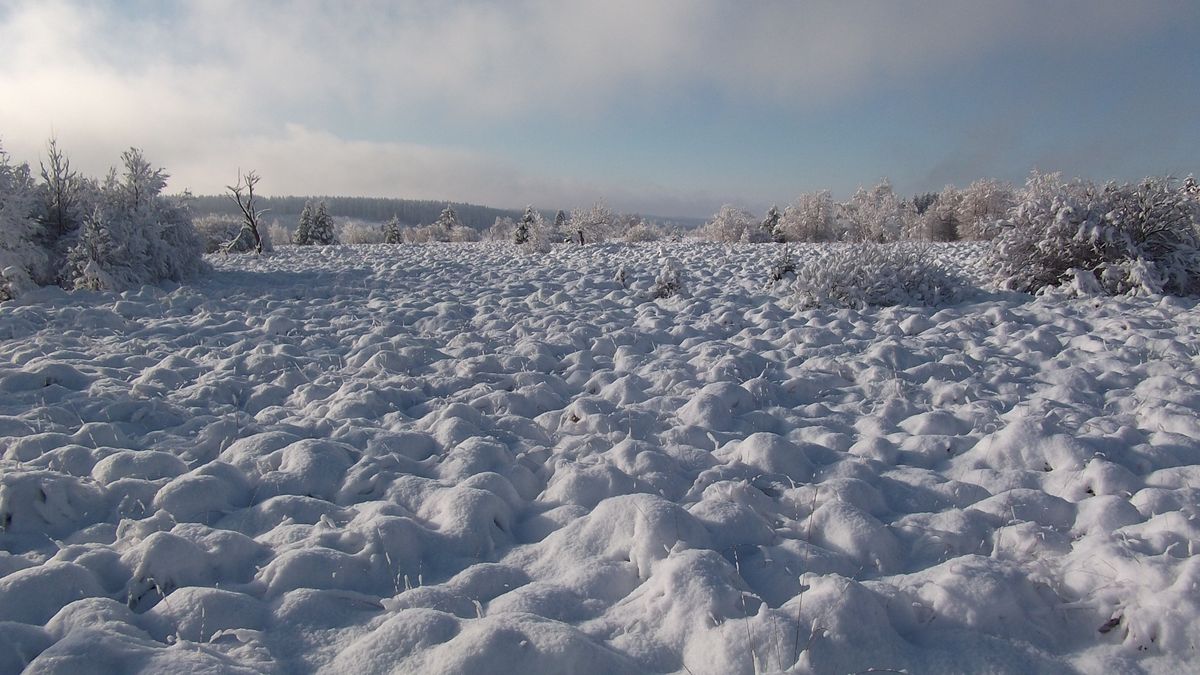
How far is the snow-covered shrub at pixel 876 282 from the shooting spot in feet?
23.1

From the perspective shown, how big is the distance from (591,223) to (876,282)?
19.4m

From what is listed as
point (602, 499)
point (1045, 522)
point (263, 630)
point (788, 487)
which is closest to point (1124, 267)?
point (1045, 522)

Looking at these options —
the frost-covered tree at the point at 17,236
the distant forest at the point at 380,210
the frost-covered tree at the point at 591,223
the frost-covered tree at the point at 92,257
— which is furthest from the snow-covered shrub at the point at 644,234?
the distant forest at the point at 380,210

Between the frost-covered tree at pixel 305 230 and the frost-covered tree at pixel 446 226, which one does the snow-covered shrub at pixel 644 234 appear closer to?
the frost-covered tree at pixel 305 230

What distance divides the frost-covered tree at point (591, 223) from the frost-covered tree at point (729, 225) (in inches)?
188

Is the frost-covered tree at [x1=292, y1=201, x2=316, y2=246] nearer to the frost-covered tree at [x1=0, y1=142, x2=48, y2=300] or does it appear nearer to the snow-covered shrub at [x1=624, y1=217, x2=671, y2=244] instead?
the snow-covered shrub at [x1=624, y1=217, x2=671, y2=244]

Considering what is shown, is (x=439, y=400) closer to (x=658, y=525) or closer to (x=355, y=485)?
(x=355, y=485)

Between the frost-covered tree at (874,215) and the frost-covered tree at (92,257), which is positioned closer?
the frost-covered tree at (92,257)

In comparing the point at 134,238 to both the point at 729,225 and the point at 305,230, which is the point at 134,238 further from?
the point at 305,230

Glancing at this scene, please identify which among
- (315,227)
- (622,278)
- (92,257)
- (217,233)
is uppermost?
(315,227)

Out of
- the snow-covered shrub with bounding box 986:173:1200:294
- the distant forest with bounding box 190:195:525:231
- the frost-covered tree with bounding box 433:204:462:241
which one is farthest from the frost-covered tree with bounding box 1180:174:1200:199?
the distant forest with bounding box 190:195:525:231

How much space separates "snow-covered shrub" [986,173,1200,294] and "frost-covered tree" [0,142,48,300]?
42.7 ft

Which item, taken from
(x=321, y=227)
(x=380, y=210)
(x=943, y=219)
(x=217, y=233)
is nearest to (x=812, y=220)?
(x=943, y=219)

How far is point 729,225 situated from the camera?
2698 centimetres
